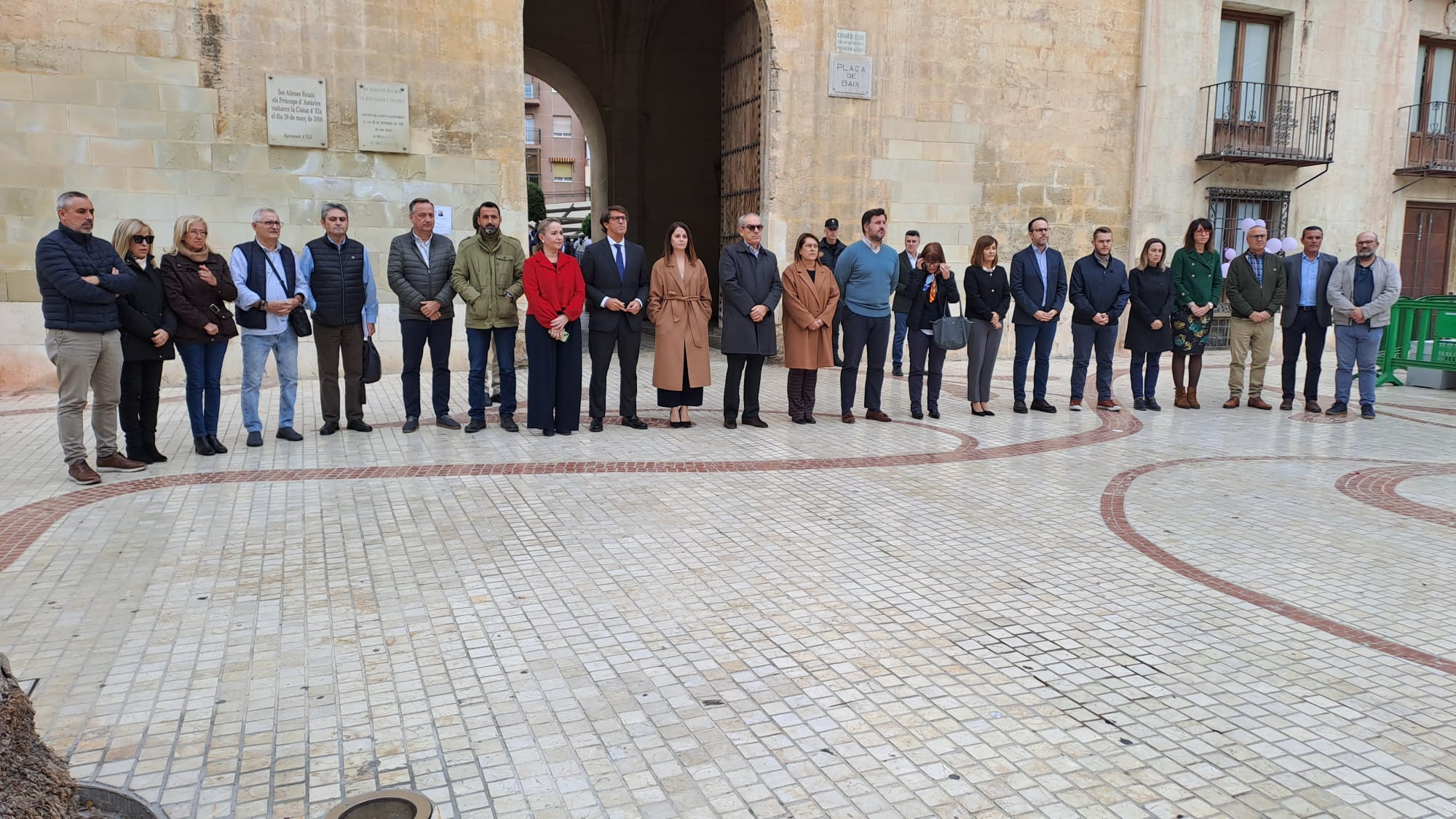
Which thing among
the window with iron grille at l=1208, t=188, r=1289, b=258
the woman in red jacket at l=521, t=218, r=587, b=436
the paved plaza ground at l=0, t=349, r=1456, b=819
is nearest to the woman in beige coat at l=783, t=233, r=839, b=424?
the paved plaza ground at l=0, t=349, r=1456, b=819

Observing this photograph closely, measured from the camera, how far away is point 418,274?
27.1ft

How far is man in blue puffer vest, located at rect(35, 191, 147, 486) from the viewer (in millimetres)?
6098

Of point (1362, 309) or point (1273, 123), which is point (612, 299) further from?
point (1273, 123)

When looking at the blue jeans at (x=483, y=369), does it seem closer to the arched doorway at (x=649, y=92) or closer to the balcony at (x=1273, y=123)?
the arched doorway at (x=649, y=92)

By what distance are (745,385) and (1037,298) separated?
3.13 m

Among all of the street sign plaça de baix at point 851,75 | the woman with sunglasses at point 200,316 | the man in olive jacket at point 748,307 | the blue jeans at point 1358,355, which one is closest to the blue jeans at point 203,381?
the woman with sunglasses at point 200,316

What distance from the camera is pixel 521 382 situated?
36.9 ft

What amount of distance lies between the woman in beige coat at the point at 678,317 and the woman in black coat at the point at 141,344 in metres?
3.65

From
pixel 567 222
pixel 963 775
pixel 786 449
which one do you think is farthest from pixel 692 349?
pixel 567 222

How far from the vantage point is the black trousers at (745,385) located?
8648mm

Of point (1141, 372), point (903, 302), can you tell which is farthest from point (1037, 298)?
point (903, 302)

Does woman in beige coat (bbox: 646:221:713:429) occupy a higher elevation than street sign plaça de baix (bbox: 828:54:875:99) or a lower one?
lower

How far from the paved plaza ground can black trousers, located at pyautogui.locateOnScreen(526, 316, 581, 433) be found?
2.87 ft

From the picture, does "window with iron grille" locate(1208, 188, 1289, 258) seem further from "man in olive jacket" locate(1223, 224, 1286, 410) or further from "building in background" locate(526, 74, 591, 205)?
"building in background" locate(526, 74, 591, 205)
